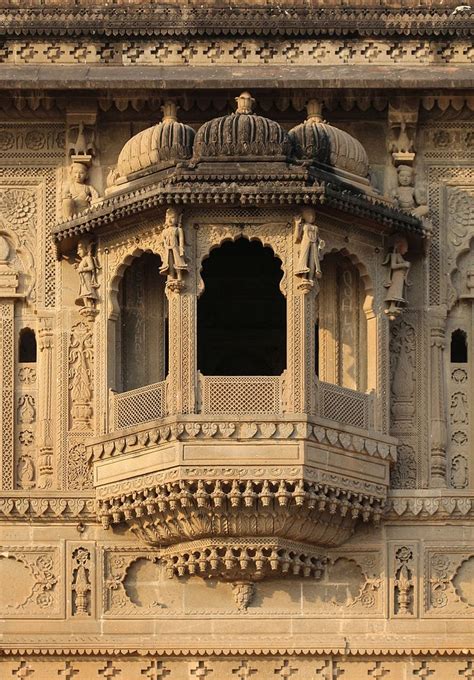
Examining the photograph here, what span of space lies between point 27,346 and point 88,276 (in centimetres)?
95

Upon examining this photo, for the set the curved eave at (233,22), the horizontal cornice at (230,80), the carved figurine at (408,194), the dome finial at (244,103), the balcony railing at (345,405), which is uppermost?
the curved eave at (233,22)

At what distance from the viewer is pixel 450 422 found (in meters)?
29.5

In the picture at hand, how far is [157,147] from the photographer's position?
1145 inches

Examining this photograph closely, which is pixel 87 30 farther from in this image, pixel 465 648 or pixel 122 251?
pixel 465 648

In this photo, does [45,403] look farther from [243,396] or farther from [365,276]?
[365,276]

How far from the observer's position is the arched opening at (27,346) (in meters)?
29.8

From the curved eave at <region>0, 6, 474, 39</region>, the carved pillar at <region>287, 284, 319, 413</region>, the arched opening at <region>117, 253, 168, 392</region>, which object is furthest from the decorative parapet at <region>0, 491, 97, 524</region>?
the curved eave at <region>0, 6, 474, 39</region>

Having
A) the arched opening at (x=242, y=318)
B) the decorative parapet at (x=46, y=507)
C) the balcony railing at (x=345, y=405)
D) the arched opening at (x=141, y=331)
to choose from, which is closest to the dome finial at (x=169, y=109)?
the arched opening at (x=141, y=331)

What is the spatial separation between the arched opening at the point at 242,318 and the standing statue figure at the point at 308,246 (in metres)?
1.81

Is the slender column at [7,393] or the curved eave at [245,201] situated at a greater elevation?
the curved eave at [245,201]

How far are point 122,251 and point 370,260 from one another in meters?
2.04

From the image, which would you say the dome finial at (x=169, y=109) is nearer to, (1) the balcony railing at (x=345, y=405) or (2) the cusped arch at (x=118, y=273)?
(2) the cusped arch at (x=118, y=273)

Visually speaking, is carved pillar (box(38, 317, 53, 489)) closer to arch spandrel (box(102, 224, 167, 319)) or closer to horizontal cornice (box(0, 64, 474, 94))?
arch spandrel (box(102, 224, 167, 319))

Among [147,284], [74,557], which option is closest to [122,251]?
[147,284]
